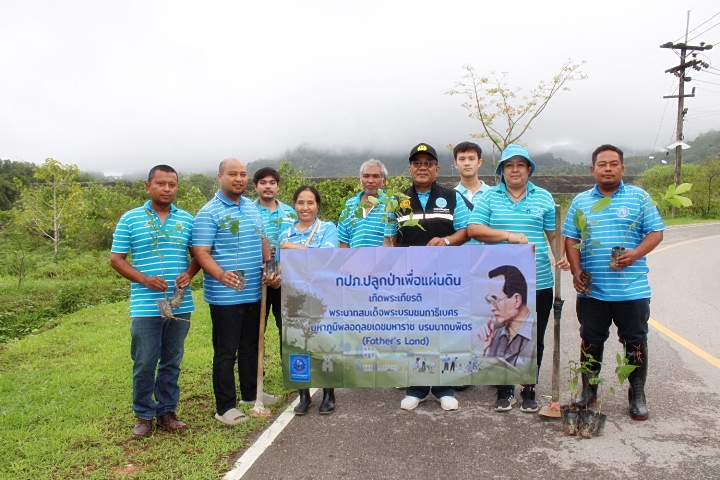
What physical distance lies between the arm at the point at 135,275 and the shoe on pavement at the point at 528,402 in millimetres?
2797

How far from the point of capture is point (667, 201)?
3.86 metres

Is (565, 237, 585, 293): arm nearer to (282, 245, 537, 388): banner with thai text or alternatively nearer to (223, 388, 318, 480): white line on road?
(282, 245, 537, 388): banner with thai text

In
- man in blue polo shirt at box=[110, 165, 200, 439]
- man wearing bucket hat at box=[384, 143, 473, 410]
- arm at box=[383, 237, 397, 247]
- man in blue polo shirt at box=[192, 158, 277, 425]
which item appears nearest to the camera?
man in blue polo shirt at box=[110, 165, 200, 439]

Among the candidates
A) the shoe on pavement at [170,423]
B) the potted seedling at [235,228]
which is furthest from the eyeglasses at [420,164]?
the shoe on pavement at [170,423]

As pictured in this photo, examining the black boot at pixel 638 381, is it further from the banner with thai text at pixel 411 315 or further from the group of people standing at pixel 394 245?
the banner with thai text at pixel 411 315

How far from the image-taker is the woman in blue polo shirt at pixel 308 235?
446cm

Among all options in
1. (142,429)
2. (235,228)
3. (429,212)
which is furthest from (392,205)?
(142,429)

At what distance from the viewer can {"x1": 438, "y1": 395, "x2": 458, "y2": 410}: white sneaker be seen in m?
4.43

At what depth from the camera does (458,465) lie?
3.49 m

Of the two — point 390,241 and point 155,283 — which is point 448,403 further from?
point 155,283

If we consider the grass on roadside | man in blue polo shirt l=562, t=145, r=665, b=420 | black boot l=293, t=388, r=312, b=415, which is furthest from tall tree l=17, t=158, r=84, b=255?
man in blue polo shirt l=562, t=145, r=665, b=420

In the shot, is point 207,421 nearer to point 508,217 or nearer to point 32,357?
point 508,217

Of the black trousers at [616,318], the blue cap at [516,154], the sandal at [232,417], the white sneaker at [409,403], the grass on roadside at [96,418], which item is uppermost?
the blue cap at [516,154]

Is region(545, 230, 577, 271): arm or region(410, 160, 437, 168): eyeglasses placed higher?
region(410, 160, 437, 168): eyeglasses
